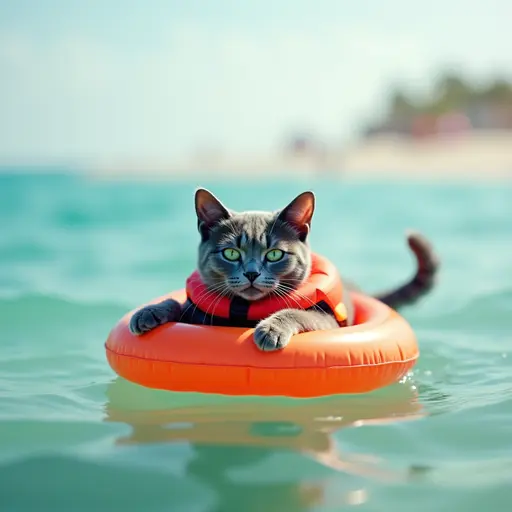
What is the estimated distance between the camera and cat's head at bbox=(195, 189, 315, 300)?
4.32m

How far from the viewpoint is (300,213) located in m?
4.48

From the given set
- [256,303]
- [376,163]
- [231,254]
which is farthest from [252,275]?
[376,163]

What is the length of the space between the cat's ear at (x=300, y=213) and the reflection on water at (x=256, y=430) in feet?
3.02

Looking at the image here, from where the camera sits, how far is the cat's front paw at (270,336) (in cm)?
420

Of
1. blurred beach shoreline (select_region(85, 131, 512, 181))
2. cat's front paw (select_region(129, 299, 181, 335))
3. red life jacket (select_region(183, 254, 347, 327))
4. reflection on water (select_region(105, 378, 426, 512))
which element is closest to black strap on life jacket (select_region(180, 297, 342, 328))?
red life jacket (select_region(183, 254, 347, 327))

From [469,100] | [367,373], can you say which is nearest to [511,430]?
[367,373]

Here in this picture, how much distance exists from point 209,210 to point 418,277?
1.87 m

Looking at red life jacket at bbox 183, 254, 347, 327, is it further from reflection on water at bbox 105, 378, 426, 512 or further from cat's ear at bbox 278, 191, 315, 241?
reflection on water at bbox 105, 378, 426, 512

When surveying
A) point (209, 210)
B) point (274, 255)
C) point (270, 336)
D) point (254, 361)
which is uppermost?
point (209, 210)

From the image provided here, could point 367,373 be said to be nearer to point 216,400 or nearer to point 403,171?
point 216,400

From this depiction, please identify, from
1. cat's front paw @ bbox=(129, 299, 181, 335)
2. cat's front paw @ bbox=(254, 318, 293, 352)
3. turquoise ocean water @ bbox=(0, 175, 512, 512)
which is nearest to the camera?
turquoise ocean water @ bbox=(0, 175, 512, 512)

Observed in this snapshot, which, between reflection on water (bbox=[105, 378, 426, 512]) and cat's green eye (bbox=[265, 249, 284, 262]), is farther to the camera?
cat's green eye (bbox=[265, 249, 284, 262])

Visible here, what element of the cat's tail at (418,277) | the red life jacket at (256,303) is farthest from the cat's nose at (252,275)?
the cat's tail at (418,277)

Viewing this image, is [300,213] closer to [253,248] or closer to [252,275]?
[253,248]
